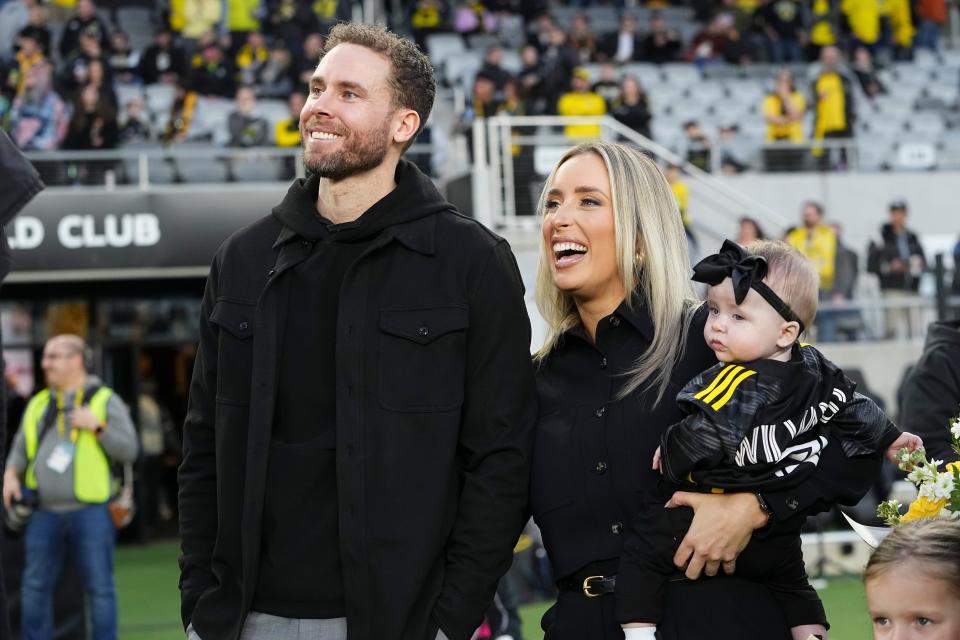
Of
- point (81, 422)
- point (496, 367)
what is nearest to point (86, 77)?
point (81, 422)

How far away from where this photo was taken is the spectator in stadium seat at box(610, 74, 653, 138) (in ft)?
50.5

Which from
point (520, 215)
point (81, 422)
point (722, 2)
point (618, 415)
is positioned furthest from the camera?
point (722, 2)

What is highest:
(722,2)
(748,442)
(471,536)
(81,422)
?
(722,2)

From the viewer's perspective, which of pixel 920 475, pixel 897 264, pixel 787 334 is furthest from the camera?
pixel 897 264

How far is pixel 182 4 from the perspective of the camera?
19.0m

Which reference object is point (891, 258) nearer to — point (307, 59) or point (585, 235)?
point (307, 59)

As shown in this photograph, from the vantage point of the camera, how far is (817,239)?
1380 centimetres

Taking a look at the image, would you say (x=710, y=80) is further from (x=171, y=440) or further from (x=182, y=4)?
(x=171, y=440)

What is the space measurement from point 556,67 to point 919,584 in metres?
14.2

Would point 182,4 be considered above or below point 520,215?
above

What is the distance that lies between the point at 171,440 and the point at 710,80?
28.8 feet

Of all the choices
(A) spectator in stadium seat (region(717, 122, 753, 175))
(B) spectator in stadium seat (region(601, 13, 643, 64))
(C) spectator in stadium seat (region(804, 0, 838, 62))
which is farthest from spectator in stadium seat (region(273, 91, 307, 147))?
(C) spectator in stadium seat (region(804, 0, 838, 62))

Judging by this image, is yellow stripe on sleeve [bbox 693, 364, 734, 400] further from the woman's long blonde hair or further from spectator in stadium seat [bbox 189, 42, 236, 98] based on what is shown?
spectator in stadium seat [bbox 189, 42, 236, 98]

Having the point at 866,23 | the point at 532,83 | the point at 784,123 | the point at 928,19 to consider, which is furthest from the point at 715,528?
the point at 928,19
